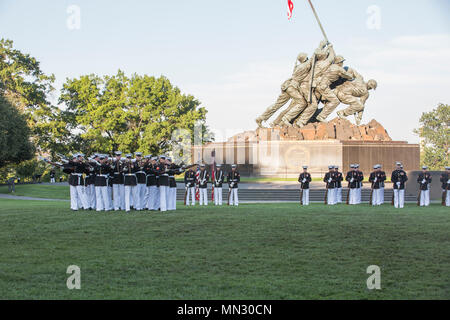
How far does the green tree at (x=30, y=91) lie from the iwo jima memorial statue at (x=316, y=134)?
16816 mm

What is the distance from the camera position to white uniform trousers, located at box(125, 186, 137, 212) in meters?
18.0

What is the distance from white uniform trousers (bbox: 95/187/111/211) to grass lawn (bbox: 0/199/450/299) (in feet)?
6.58

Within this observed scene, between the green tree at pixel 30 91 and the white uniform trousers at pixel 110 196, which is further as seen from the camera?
the green tree at pixel 30 91

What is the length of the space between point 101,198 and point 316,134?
25.4 metres

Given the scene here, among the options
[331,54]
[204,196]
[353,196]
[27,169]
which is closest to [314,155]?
[331,54]

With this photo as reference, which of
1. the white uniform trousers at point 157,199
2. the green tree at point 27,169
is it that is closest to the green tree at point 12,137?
the green tree at point 27,169

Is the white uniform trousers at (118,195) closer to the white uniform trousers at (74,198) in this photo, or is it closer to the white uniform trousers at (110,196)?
the white uniform trousers at (110,196)

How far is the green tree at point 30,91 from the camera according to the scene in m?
49.8

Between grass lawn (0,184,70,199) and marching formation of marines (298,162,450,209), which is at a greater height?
marching formation of marines (298,162,450,209)

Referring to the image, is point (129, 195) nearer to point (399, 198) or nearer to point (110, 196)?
point (110, 196)

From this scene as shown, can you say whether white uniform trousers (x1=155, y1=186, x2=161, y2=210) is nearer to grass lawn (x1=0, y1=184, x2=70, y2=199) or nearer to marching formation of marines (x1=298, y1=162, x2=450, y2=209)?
marching formation of marines (x1=298, y1=162, x2=450, y2=209)

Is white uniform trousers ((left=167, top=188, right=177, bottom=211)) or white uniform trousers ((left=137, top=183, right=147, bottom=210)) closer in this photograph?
white uniform trousers ((left=137, top=183, right=147, bottom=210))

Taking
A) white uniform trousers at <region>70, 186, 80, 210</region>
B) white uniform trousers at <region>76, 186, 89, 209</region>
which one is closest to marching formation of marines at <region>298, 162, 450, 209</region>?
white uniform trousers at <region>76, 186, 89, 209</region>

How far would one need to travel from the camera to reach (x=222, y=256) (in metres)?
10.2
